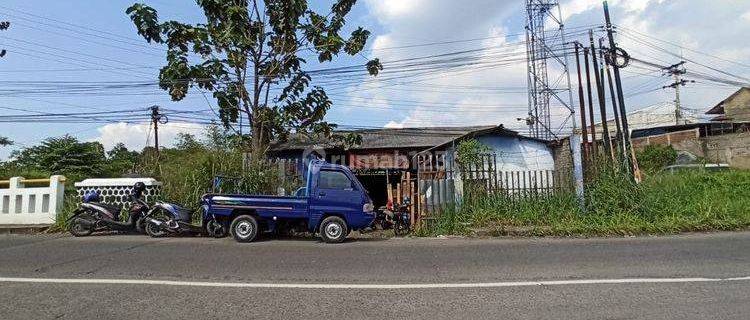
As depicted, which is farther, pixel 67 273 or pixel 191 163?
pixel 191 163

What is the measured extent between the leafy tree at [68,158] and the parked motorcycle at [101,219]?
18377 mm

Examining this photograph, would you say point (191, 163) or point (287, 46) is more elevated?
point (287, 46)

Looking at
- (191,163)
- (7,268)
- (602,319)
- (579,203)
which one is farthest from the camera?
(191,163)

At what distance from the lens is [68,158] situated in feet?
98.1

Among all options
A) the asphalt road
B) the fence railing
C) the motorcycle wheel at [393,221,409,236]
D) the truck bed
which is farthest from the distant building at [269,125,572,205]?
the asphalt road

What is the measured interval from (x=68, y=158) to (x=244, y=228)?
78.6 feet

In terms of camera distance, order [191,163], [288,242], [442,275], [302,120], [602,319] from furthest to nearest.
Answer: [302,120]
[191,163]
[288,242]
[442,275]
[602,319]

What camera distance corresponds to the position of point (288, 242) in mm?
11352

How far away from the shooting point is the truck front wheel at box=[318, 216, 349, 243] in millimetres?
11352

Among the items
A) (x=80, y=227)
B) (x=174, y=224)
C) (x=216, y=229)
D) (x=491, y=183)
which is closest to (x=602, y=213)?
(x=491, y=183)

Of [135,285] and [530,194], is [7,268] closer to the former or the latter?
[135,285]

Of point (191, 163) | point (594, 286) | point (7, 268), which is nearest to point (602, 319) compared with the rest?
point (594, 286)

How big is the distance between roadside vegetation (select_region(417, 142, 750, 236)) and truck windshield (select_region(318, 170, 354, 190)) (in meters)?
2.40

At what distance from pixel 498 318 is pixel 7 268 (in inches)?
295
